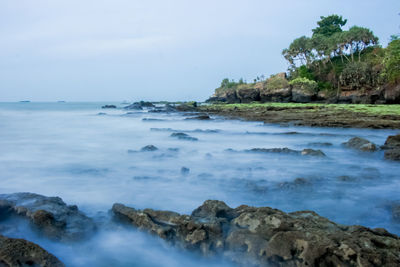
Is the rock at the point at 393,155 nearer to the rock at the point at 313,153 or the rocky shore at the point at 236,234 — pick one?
the rock at the point at 313,153

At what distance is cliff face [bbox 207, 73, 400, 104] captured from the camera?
29.5 m

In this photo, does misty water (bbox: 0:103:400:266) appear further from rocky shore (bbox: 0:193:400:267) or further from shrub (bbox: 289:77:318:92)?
shrub (bbox: 289:77:318:92)

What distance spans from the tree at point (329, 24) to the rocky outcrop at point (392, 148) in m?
59.3

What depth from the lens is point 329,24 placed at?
60906 millimetres

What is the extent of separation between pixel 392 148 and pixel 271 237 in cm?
654

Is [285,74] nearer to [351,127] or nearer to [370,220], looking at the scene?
[351,127]

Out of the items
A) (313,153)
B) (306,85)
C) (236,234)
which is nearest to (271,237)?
(236,234)

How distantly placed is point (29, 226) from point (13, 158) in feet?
18.1

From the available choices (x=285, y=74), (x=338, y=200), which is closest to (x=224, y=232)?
(x=338, y=200)

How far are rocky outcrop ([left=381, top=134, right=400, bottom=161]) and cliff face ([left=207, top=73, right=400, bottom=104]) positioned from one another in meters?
23.4

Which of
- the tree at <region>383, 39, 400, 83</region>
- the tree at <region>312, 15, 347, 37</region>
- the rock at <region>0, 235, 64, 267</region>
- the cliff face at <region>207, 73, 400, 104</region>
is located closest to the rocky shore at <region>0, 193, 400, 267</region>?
the rock at <region>0, 235, 64, 267</region>

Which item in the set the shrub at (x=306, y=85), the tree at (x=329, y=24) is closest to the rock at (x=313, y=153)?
the shrub at (x=306, y=85)

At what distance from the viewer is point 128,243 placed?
9.86 ft

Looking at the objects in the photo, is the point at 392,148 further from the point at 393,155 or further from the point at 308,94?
the point at 308,94
